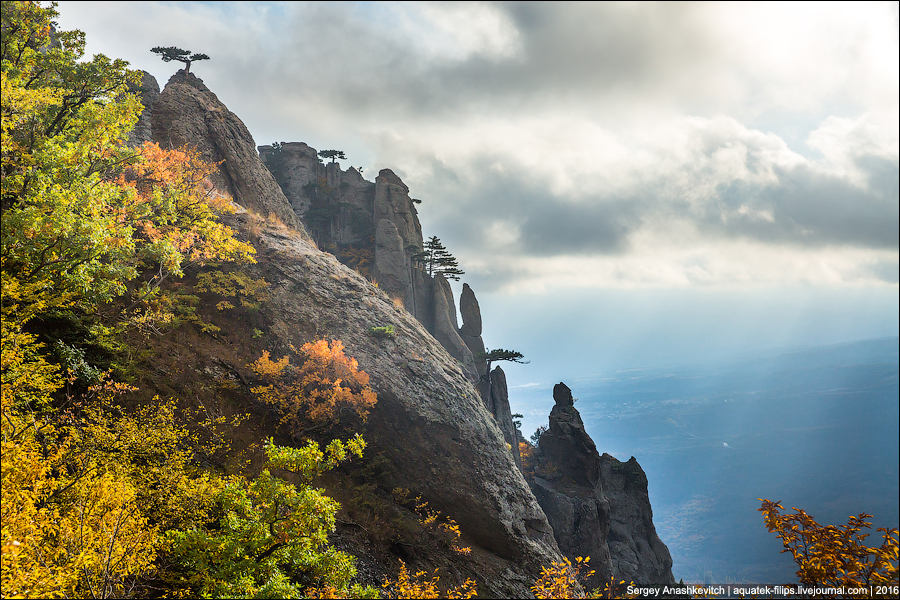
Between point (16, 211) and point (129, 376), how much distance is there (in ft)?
18.4

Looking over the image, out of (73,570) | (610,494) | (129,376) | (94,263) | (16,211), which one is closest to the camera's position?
(73,570)

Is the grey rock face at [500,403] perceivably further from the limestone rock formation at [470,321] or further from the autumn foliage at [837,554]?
the autumn foliage at [837,554]

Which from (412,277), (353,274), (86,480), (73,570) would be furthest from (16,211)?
(412,277)

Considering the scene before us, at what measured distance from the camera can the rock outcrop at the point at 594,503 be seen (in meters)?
38.5

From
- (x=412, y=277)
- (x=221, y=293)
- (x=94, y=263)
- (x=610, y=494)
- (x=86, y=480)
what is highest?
(x=412, y=277)

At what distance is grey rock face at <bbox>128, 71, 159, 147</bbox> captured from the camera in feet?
85.3

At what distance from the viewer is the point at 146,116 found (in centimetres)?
2848

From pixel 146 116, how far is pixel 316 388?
25.5 metres

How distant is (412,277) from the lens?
56781mm

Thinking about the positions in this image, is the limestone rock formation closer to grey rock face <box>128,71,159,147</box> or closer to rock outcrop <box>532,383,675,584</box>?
rock outcrop <box>532,383,675,584</box>

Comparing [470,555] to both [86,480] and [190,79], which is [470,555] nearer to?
[86,480]

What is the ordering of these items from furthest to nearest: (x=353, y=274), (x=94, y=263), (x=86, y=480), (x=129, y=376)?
1. (x=353, y=274)
2. (x=129, y=376)
3. (x=94, y=263)
4. (x=86, y=480)

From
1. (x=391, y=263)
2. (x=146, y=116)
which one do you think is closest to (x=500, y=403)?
(x=391, y=263)

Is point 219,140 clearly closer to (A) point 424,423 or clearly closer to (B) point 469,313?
(A) point 424,423
